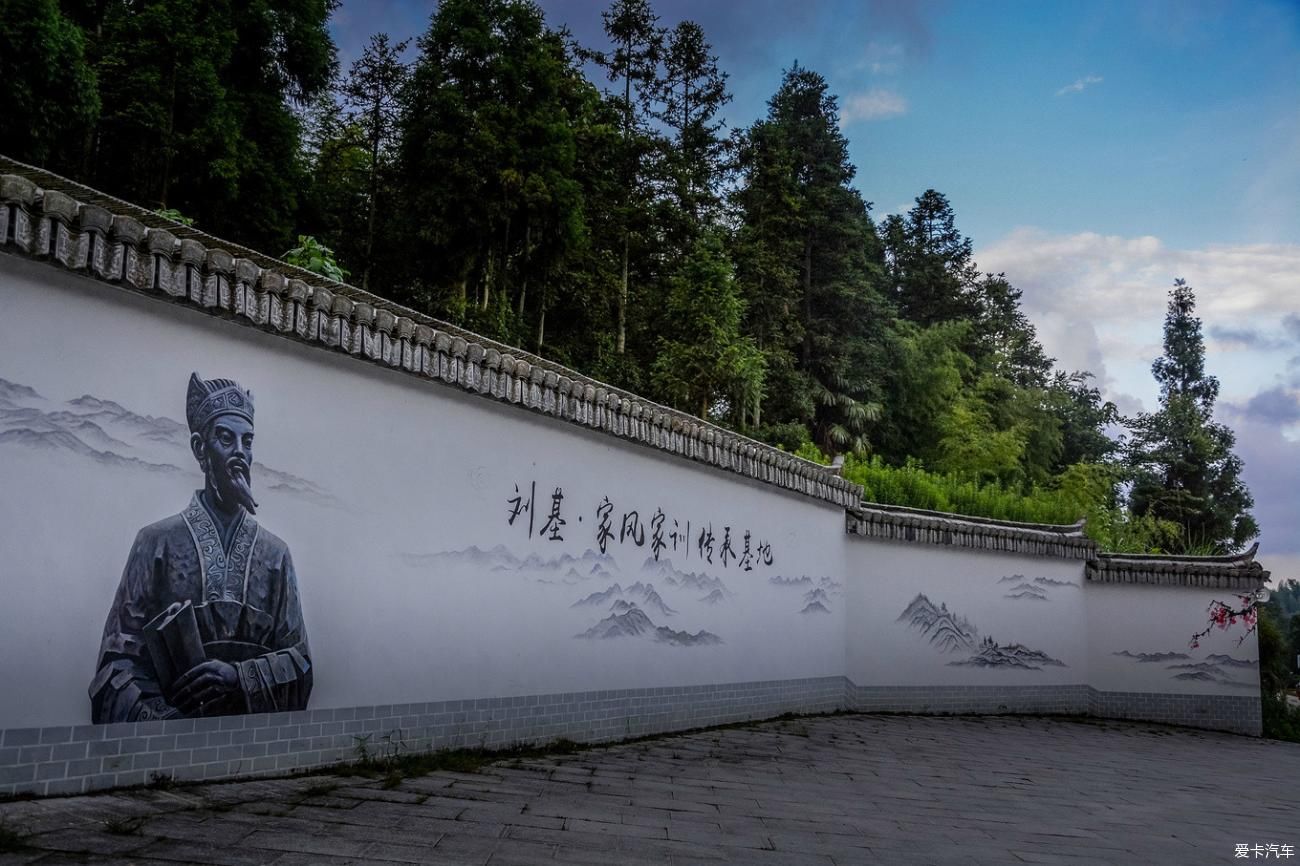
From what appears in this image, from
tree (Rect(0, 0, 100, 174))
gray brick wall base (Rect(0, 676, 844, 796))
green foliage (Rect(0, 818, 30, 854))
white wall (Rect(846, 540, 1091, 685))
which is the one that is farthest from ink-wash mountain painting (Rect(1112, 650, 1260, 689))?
tree (Rect(0, 0, 100, 174))

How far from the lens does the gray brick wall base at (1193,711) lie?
37.2 feet

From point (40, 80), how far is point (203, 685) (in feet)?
30.9

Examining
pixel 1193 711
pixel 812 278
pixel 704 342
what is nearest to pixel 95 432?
pixel 1193 711

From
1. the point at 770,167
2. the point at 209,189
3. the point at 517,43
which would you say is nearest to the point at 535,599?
the point at 209,189

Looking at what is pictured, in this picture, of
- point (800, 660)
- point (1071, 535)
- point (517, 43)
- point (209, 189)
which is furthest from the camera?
point (517, 43)

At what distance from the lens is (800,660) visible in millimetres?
8891

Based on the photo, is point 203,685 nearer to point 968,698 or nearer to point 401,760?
point 401,760

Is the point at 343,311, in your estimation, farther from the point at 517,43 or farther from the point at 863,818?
the point at 517,43

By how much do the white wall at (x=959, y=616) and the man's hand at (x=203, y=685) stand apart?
6.79m

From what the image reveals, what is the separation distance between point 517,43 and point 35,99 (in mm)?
7143

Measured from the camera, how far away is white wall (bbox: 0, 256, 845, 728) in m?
3.53

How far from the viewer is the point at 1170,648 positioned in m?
11.4

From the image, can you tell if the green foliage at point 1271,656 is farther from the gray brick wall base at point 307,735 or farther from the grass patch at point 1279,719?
the gray brick wall base at point 307,735

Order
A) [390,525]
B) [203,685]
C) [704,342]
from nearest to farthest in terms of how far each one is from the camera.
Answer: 1. [203,685]
2. [390,525]
3. [704,342]
